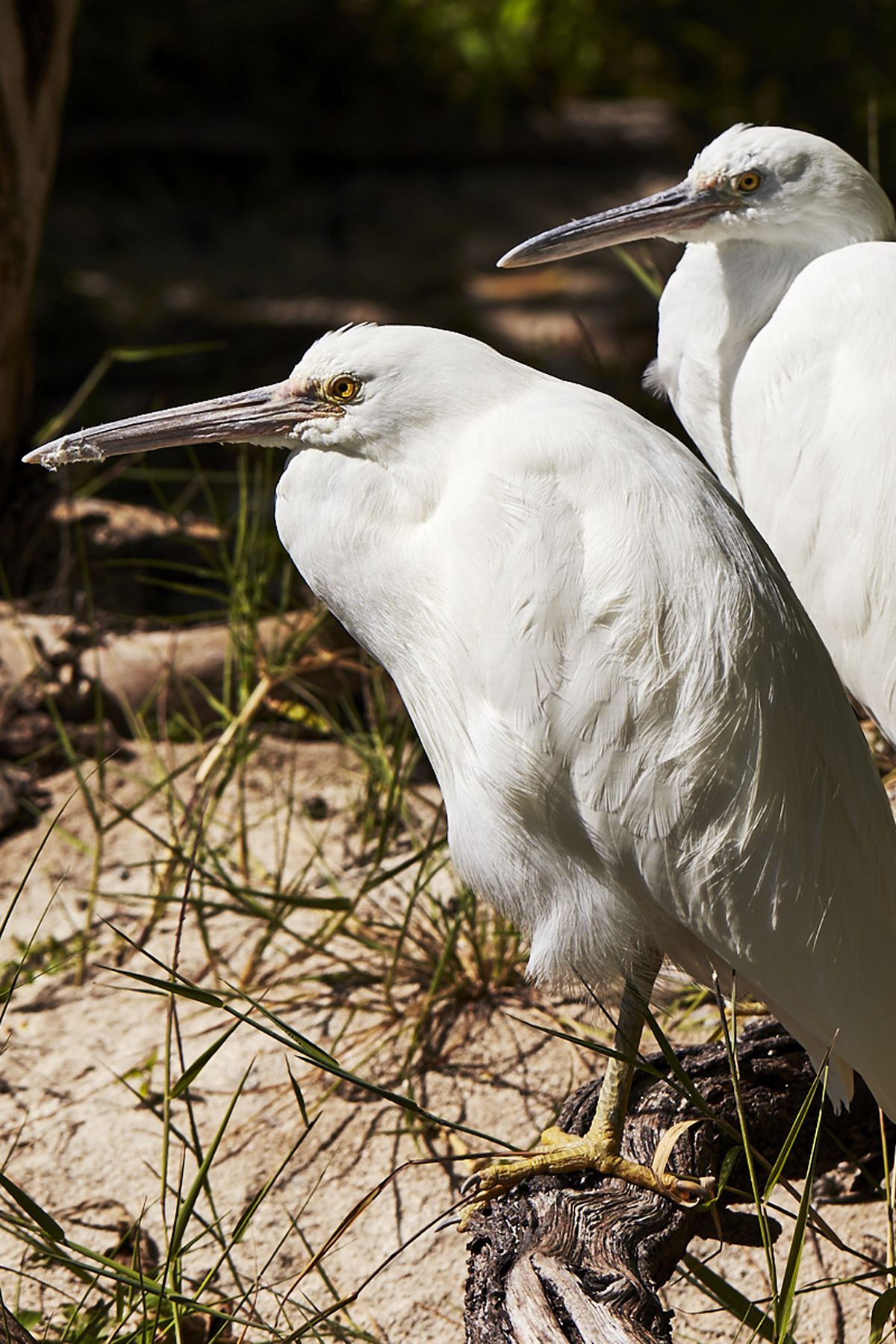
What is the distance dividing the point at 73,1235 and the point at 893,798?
5.98 feet

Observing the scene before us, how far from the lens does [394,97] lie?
341 inches

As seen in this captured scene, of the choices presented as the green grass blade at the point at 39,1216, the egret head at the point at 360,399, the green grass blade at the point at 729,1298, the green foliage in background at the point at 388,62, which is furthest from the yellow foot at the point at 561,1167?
the green foliage in background at the point at 388,62

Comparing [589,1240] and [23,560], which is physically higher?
[23,560]

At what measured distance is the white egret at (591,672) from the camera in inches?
63.7

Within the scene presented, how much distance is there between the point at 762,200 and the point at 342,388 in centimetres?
110

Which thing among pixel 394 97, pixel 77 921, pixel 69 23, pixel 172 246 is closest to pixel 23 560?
pixel 77 921

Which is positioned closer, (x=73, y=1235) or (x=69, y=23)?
(x=73, y=1235)

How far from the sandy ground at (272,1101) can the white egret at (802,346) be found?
40.5 inches

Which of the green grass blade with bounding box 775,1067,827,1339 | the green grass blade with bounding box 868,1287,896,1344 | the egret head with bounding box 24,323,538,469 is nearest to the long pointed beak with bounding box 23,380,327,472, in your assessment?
the egret head with bounding box 24,323,538,469

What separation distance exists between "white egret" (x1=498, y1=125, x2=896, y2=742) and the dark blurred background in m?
2.46

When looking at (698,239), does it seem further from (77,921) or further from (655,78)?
(655,78)

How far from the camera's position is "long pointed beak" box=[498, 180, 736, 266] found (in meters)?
2.27

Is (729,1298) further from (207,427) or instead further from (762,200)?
(762,200)

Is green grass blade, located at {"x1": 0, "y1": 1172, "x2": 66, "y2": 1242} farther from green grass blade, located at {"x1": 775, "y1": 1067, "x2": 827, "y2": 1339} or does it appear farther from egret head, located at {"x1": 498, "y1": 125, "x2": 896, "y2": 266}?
egret head, located at {"x1": 498, "y1": 125, "x2": 896, "y2": 266}
